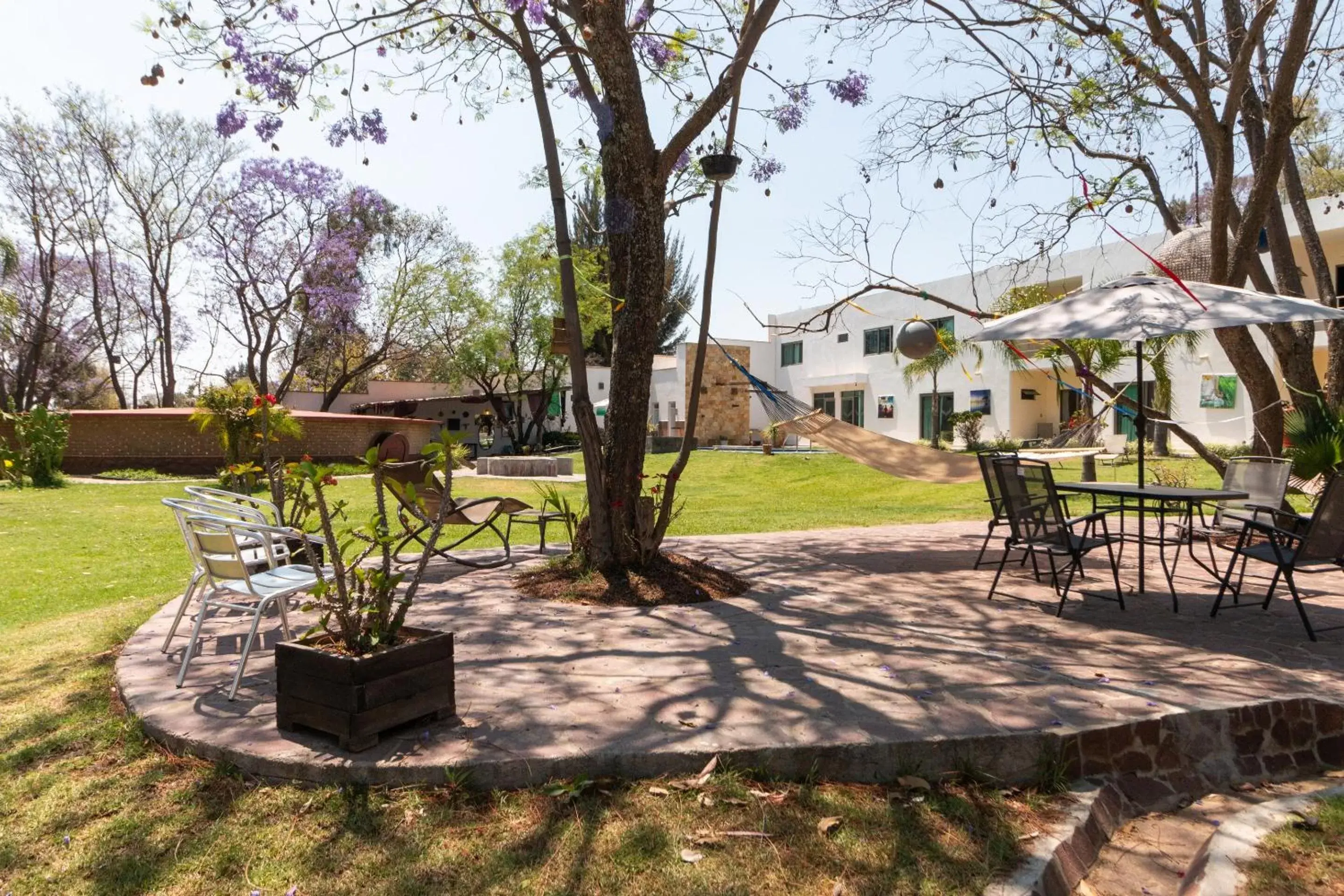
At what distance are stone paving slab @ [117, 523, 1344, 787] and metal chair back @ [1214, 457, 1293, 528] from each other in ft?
2.05

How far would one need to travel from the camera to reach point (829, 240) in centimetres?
843

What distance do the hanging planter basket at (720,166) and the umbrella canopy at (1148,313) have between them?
72.3 inches

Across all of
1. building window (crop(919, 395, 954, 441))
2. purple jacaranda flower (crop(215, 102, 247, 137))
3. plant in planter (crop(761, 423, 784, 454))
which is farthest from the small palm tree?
purple jacaranda flower (crop(215, 102, 247, 137))

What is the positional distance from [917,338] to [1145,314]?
16.7ft

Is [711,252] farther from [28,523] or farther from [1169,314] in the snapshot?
[28,523]

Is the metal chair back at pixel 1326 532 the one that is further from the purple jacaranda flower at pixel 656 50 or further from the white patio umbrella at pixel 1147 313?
the purple jacaranda flower at pixel 656 50

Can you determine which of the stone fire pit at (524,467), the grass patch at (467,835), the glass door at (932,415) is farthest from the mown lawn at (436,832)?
the glass door at (932,415)

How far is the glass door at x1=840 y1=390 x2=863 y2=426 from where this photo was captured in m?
27.5

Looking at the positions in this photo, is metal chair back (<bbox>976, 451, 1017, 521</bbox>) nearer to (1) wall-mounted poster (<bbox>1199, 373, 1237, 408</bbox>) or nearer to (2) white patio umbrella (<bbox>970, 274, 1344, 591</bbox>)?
(2) white patio umbrella (<bbox>970, 274, 1344, 591</bbox>)

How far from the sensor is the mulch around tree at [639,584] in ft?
15.8

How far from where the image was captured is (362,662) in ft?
8.19

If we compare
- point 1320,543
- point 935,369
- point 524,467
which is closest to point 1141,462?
point 1320,543

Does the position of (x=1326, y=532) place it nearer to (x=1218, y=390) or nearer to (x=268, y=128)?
(x=268, y=128)

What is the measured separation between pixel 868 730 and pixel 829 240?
6591mm
